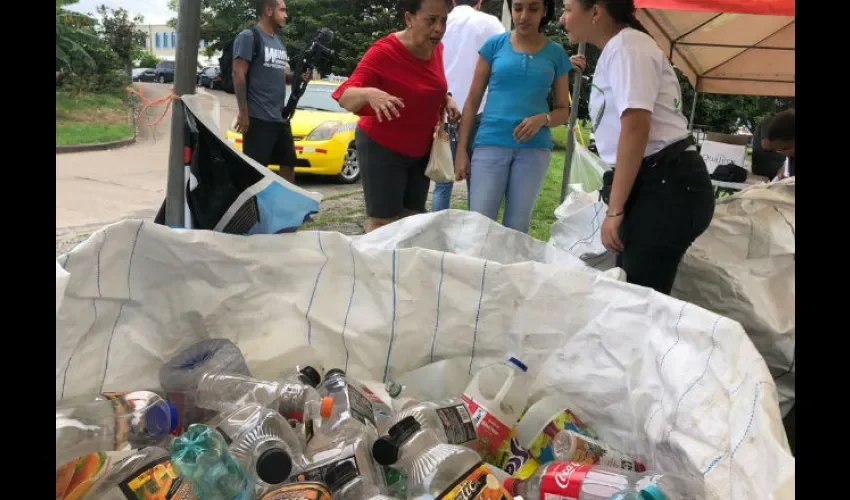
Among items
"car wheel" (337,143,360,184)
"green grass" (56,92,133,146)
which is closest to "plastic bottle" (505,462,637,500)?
"car wheel" (337,143,360,184)

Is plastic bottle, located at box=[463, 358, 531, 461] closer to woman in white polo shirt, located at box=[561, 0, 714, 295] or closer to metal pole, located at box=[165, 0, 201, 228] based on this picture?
woman in white polo shirt, located at box=[561, 0, 714, 295]

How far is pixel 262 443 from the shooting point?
127cm

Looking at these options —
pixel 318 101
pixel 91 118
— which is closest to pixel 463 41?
pixel 318 101

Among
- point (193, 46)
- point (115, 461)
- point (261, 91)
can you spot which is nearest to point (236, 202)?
point (193, 46)

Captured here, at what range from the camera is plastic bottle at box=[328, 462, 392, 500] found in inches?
50.8

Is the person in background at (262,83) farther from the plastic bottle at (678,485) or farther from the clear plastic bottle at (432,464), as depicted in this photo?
the plastic bottle at (678,485)

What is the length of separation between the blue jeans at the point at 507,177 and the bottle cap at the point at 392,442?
5.13 ft

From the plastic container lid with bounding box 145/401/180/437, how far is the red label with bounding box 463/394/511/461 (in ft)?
2.30

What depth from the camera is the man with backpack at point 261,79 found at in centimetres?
407

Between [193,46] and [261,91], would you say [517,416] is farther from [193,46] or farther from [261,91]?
[261,91]
